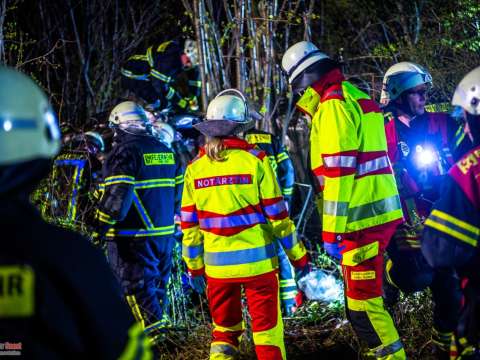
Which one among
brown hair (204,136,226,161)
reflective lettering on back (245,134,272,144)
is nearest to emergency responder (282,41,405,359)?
brown hair (204,136,226,161)

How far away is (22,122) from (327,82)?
3.28 meters

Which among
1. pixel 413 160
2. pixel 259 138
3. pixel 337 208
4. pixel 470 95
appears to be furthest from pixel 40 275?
pixel 259 138

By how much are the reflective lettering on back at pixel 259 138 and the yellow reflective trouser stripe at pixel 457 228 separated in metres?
4.20

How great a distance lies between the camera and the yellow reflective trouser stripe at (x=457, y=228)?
2.85 metres

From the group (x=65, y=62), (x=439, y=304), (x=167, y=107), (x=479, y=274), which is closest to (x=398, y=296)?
(x=439, y=304)

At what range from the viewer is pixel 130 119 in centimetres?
628

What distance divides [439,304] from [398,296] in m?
1.13

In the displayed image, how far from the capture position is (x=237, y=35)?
8.25 metres

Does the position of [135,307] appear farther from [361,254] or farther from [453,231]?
[453,231]

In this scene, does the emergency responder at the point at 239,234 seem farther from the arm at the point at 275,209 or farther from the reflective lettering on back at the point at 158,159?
the reflective lettering on back at the point at 158,159

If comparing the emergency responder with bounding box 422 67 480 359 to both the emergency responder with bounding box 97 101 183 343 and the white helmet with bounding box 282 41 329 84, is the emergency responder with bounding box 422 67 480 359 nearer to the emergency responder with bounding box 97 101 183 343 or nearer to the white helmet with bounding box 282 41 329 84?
the white helmet with bounding box 282 41 329 84

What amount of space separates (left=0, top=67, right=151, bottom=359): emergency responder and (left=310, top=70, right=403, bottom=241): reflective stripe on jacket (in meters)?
2.77

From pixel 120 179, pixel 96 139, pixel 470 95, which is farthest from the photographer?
pixel 96 139

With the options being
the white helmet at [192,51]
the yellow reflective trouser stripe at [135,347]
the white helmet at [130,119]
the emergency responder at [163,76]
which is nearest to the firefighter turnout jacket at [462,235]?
the yellow reflective trouser stripe at [135,347]
